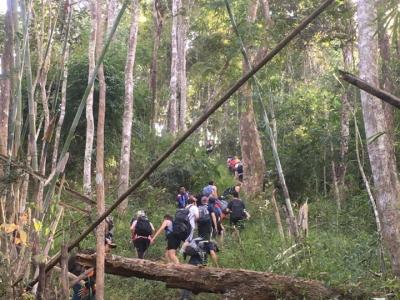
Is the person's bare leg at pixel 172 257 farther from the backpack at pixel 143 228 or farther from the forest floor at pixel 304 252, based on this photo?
the backpack at pixel 143 228

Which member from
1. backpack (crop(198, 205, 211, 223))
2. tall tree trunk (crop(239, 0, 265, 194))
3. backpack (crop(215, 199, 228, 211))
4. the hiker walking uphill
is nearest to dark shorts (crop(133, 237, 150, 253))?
the hiker walking uphill

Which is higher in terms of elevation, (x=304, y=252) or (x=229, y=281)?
(x=304, y=252)

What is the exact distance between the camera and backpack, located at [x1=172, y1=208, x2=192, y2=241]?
9.41 meters

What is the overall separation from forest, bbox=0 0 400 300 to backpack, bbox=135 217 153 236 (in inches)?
1.1

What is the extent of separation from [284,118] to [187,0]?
8.64 metres

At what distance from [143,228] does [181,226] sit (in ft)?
3.34

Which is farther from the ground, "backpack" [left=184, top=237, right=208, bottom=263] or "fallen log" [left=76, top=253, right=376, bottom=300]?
"backpack" [left=184, top=237, right=208, bottom=263]

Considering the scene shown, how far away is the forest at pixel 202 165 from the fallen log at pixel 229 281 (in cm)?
2

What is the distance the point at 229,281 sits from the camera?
21.9ft

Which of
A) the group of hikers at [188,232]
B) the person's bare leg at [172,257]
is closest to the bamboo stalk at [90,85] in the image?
Result: the group of hikers at [188,232]

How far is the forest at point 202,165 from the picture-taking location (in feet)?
13.5

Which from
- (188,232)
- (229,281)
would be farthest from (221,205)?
(229,281)

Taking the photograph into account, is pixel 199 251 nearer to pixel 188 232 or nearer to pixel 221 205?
pixel 188 232

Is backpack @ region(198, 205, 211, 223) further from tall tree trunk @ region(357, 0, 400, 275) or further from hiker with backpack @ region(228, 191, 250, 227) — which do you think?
tall tree trunk @ region(357, 0, 400, 275)
